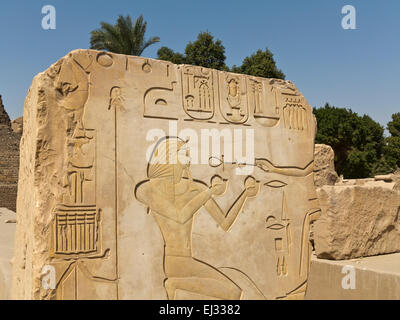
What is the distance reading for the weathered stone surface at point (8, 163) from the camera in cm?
1856

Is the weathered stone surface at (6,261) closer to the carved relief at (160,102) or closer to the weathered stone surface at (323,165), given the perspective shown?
the carved relief at (160,102)

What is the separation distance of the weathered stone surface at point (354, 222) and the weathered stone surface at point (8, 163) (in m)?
17.0

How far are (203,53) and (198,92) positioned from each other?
656 inches

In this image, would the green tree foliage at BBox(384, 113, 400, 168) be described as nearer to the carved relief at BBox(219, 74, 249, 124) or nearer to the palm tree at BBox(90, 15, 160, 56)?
the palm tree at BBox(90, 15, 160, 56)

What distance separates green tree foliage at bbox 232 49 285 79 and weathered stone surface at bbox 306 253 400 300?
51.5 ft

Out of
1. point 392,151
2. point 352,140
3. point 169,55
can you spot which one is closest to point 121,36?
point 169,55

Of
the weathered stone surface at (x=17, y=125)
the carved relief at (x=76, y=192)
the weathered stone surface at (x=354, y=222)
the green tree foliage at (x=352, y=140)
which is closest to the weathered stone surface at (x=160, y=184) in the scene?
the carved relief at (x=76, y=192)

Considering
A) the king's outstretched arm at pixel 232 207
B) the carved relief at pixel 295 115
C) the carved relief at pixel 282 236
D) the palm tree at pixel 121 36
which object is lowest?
the carved relief at pixel 282 236

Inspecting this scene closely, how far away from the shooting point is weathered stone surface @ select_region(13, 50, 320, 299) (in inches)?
112

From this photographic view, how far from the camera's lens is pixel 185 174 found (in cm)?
328

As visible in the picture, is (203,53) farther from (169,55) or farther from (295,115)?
(295,115)

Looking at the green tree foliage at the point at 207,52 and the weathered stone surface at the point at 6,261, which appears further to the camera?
the green tree foliage at the point at 207,52

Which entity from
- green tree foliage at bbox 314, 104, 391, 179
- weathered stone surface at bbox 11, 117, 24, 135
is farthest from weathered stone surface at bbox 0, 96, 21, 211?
green tree foliage at bbox 314, 104, 391, 179
